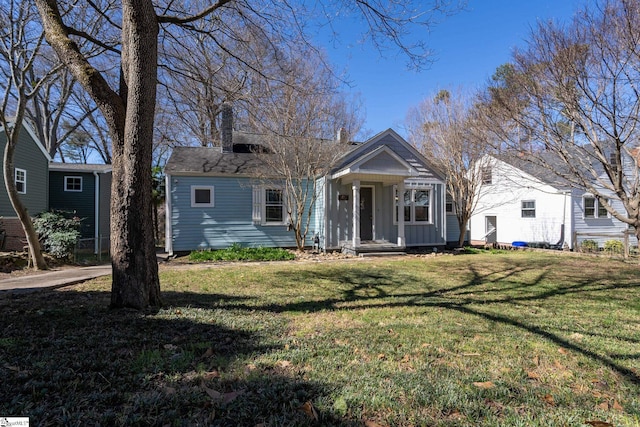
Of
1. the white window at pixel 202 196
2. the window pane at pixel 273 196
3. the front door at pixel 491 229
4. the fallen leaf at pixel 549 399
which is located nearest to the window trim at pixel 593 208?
the front door at pixel 491 229

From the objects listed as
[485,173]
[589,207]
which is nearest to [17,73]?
[485,173]

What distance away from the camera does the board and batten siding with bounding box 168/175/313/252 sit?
41.3ft

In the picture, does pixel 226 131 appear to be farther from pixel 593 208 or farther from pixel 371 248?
pixel 593 208

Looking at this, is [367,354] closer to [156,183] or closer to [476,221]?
[156,183]

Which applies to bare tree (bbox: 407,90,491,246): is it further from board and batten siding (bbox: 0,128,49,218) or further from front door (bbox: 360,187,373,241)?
board and batten siding (bbox: 0,128,49,218)

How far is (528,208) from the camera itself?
60.0 ft

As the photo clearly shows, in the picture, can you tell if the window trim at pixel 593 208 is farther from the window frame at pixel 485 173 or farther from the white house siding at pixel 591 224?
the window frame at pixel 485 173

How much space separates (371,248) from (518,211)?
37.6 ft

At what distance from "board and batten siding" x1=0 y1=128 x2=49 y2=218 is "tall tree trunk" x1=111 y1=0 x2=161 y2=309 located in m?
13.0

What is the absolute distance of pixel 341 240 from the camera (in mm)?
13078

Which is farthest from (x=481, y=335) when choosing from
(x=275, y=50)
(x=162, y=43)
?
(x=162, y=43)

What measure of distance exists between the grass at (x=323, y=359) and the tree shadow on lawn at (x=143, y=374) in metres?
0.01

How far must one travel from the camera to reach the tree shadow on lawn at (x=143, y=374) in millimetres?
2084

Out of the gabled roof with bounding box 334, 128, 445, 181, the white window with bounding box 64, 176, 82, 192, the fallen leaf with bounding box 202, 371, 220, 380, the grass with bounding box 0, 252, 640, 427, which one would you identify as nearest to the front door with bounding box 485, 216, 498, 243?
the gabled roof with bounding box 334, 128, 445, 181
